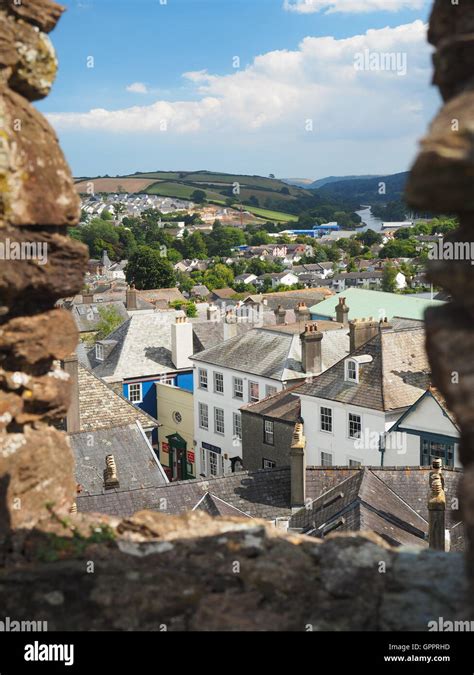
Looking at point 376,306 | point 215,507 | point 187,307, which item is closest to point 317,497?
point 215,507

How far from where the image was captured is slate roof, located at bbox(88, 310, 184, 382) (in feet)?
163

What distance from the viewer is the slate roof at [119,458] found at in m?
27.1

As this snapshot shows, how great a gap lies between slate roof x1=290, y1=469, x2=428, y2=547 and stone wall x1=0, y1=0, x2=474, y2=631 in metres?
13.9

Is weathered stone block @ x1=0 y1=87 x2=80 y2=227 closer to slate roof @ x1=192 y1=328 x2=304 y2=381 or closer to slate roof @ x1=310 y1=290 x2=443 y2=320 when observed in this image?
slate roof @ x1=192 y1=328 x2=304 y2=381

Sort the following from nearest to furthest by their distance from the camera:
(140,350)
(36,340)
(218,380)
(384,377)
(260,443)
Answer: (36,340)
(384,377)
(260,443)
(218,380)
(140,350)

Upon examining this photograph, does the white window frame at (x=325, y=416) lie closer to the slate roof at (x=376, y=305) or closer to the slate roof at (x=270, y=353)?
the slate roof at (x=270, y=353)

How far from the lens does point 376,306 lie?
69.6 metres

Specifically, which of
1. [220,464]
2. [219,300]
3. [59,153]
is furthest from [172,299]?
[59,153]

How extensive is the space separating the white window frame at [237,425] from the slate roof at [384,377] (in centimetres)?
720

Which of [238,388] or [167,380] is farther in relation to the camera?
[167,380]

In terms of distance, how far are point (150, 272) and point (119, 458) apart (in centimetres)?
9731

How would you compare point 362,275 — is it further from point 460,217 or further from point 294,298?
point 460,217

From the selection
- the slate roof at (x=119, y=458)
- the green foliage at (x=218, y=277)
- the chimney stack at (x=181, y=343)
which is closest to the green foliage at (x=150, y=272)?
the green foliage at (x=218, y=277)
